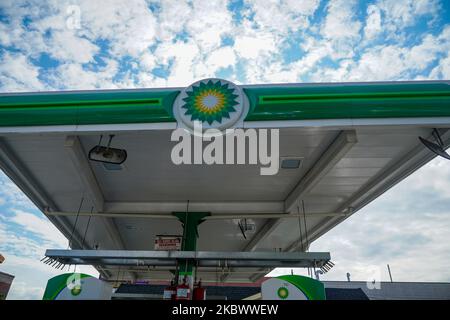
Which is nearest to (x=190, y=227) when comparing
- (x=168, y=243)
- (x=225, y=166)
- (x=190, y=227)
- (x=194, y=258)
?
(x=190, y=227)

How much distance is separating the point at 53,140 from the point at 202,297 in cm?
353

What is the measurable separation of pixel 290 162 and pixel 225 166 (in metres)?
1.15

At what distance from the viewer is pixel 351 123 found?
3.62m

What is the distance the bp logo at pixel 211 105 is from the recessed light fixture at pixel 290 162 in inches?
61.3

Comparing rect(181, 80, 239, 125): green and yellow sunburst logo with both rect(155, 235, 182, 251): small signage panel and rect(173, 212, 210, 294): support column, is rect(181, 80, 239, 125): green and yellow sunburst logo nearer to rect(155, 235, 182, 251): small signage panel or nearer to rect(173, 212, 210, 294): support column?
rect(173, 212, 210, 294): support column

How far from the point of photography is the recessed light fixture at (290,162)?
494 cm

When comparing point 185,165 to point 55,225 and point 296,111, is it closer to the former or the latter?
point 296,111

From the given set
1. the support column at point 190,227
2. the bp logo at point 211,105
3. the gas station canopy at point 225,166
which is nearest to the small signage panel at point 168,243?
the support column at point 190,227

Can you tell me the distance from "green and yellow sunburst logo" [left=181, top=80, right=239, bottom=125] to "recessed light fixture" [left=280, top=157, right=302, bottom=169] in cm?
165

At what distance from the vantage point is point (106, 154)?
431 centimetres

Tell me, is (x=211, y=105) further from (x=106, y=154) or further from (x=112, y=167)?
(x=112, y=167)

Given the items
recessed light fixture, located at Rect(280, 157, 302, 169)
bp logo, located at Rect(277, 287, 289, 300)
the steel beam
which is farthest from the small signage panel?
bp logo, located at Rect(277, 287, 289, 300)

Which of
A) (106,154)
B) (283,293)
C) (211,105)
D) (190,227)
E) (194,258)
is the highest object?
(211,105)
